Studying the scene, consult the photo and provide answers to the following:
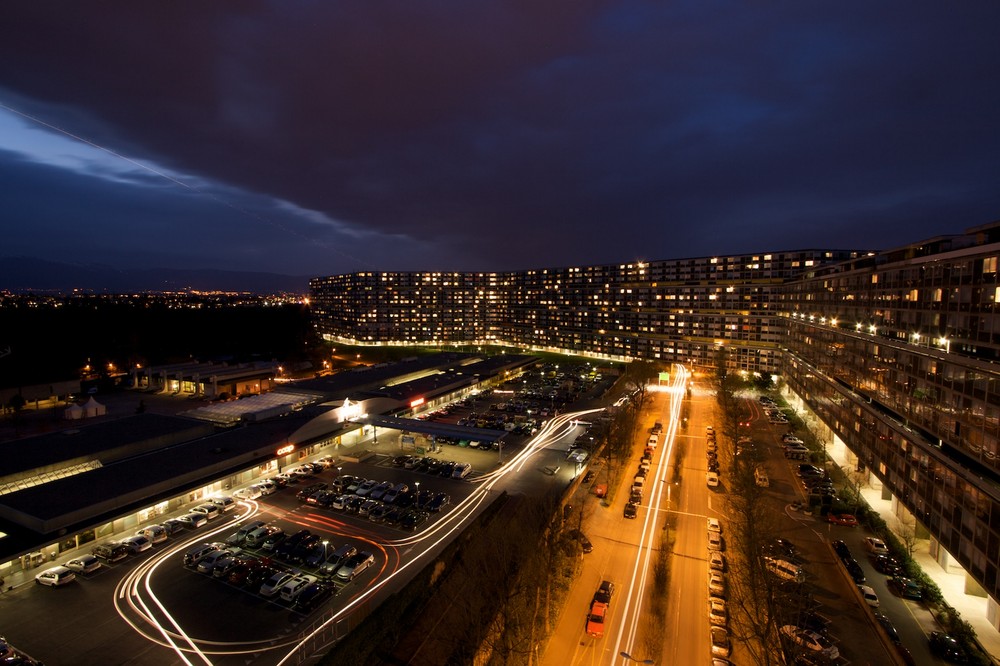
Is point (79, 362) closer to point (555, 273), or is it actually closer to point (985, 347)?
point (555, 273)

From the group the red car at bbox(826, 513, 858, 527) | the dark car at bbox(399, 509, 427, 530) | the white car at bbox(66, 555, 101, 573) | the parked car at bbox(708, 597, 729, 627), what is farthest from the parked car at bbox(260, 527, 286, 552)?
the red car at bbox(826, 513, 858, 527)

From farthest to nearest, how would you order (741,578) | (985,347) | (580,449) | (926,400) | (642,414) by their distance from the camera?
(642,414) < (580,449) < (926,400) < (741,578) < (985,347)

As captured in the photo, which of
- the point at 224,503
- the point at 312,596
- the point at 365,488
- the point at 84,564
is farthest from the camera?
the point at 365,488

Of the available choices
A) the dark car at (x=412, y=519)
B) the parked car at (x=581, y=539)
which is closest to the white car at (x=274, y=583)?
the dark car at (x=412, y=519)

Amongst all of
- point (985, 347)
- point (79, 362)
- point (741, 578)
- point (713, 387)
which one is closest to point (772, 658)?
point (741, 578)

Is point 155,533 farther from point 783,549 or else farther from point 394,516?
point 783,549

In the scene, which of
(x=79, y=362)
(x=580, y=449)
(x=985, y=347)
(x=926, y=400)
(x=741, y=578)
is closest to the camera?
(x=985, y=347)

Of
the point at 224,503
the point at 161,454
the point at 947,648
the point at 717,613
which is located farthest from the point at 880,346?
the point at 161,454
